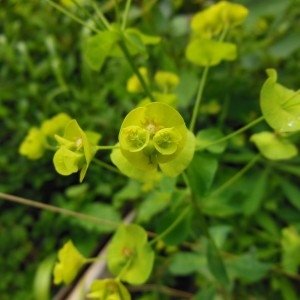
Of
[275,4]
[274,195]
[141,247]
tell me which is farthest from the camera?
[274,195]

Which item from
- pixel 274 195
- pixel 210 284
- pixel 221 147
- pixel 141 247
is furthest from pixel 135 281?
pixel 274 195

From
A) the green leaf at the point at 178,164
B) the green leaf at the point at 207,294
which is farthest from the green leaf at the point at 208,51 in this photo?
the green leaf at the point at 207,294

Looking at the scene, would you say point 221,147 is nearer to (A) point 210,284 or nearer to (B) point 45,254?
(A) point 210,284

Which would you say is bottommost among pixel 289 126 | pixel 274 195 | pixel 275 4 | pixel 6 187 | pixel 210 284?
pixel 274 195

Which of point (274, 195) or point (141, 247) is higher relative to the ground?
point (141, 247)

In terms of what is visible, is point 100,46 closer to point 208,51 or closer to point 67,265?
point 208,51

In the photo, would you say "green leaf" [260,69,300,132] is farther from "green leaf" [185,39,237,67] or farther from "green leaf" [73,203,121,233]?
"green leaf" [73,203,121,233]
